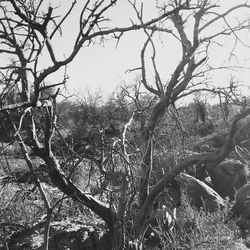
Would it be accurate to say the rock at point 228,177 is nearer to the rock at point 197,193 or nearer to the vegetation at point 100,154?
the rock at point 197,193

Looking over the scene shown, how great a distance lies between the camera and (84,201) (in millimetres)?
5738

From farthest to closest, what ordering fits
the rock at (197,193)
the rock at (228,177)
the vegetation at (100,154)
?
1. the rock at (228,177)
2. the rock at (197,193)
3. the vegetation at (100,154)

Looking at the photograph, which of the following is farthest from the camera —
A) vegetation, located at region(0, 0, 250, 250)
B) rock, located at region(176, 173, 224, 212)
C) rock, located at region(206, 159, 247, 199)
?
rock, located at region(206, 159, 247, 199)

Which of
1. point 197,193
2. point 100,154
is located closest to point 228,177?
point 197,193

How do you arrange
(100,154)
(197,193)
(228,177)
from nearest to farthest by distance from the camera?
(100,154), (197,193), (228,177)

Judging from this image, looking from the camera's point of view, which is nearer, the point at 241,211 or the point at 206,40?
the point at 206,40

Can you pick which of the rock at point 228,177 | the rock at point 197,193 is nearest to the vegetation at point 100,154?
the rock at point 197,193

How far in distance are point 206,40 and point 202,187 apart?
6014 mm

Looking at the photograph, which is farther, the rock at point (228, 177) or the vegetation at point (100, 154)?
the rock at point (228, 177)

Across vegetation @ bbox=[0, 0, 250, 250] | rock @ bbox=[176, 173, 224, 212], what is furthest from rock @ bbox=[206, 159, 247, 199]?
vegetation @ bbox=[0, 0, 250, 250]

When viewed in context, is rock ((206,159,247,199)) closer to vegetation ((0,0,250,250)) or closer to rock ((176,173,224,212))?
rock ((176,173,224,212))

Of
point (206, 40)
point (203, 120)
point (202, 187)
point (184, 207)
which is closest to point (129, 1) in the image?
point (206, 40)

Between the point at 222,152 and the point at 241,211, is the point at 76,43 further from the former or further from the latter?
the point at 241,211

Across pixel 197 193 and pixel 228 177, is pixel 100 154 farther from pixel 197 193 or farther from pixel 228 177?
pixel 228 177
